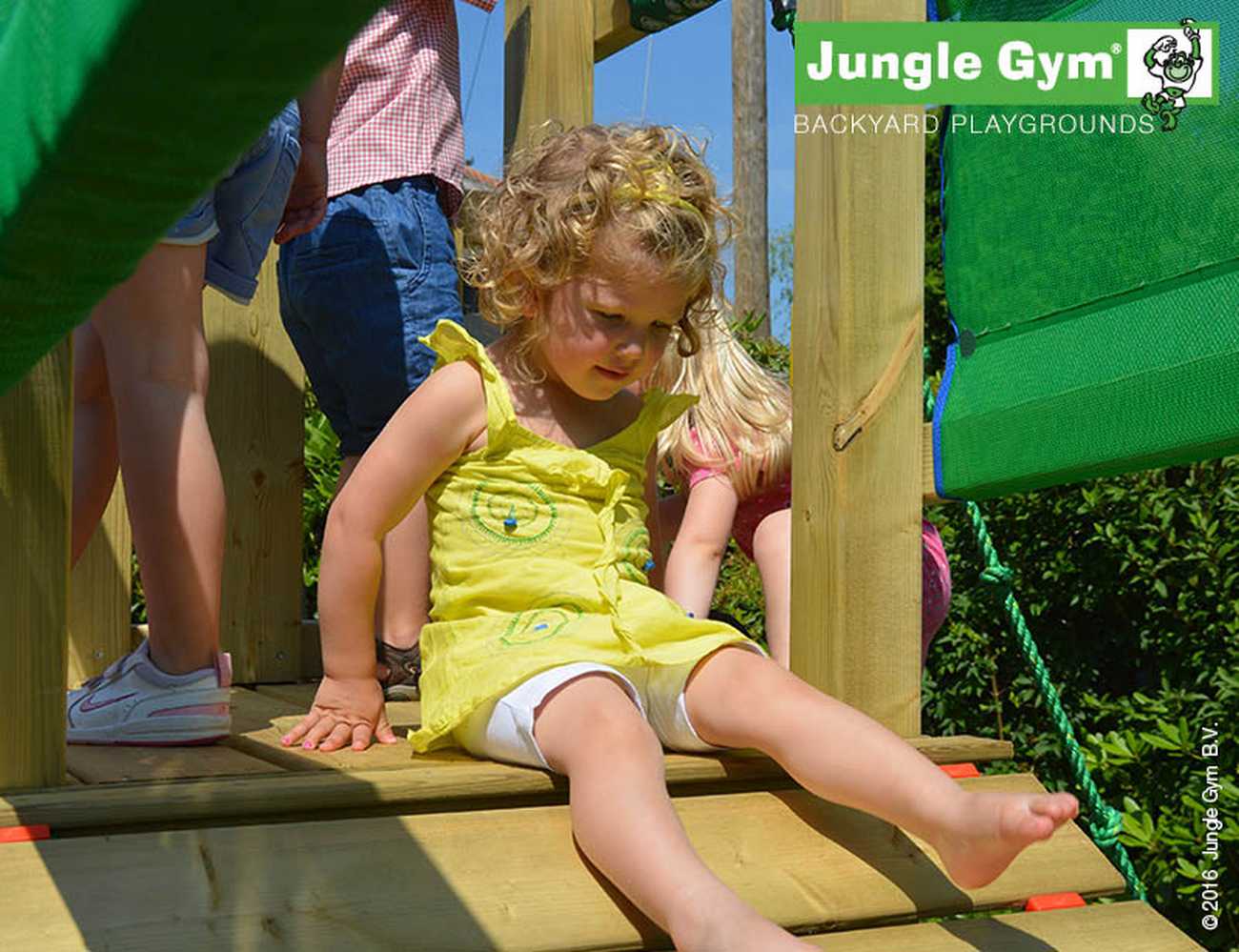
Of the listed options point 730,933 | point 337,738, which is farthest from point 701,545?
point 730,933

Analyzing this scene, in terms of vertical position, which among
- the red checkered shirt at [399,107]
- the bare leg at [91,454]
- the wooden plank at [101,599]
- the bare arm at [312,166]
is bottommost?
the wooden plank at [101,599]

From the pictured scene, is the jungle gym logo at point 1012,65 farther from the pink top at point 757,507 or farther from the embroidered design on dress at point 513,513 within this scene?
Answer: the pink top at point 757,507

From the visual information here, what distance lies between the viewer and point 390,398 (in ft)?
9.78

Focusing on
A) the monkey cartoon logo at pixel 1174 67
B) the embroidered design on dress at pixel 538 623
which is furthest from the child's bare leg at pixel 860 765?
the monkey cartoon logo at pixel 1174 67

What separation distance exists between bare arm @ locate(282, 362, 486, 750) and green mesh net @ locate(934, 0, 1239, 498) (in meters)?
0.81

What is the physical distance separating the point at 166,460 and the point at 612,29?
1592 mm

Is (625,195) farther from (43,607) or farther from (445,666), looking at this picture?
(43,607)

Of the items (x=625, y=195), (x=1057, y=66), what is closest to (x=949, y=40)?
(x=1057, y=66)

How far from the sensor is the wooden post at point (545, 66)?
10.5ft

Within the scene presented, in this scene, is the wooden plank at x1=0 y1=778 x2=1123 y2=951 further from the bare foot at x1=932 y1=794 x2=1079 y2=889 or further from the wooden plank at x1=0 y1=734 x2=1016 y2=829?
the bare foot at x1=932 y1=794 x2=1079 y2=889

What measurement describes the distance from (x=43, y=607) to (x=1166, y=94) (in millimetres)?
1672

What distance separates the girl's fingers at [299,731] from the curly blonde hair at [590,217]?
651 millimetres

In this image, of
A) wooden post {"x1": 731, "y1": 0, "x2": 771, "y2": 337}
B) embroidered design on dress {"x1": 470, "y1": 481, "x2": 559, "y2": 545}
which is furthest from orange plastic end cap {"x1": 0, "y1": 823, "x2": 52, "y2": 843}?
wooden post {"x1": 731, "y1": 0, "x2": 771, "y2": 337}

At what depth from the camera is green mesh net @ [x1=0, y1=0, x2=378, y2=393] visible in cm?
41
